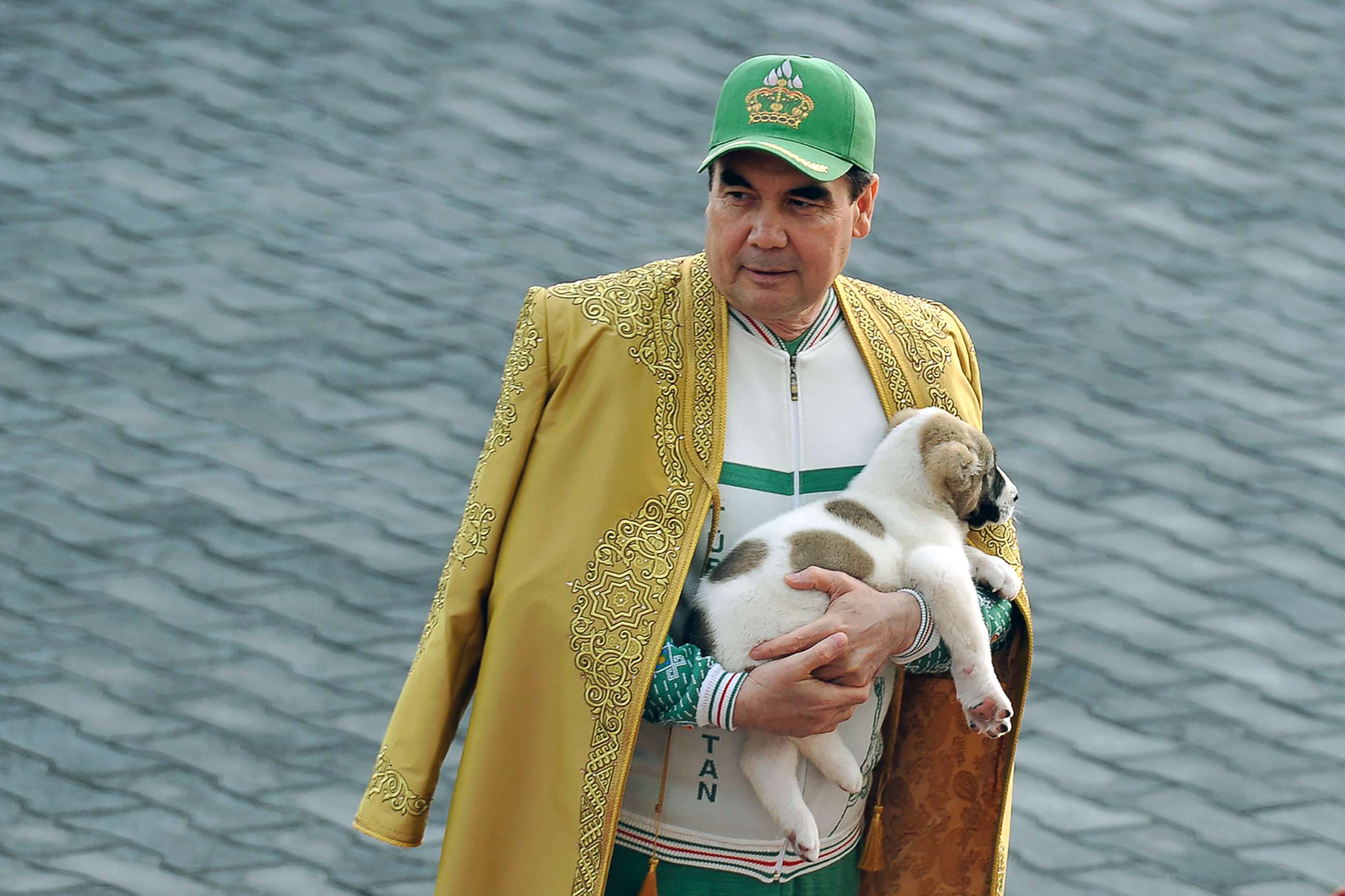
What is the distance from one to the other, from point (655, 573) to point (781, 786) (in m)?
0.30

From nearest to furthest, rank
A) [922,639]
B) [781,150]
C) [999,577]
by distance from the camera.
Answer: [781,150] < [922,639] < [999,577]

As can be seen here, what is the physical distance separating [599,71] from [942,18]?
1.03 m

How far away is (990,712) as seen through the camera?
75.1 inches

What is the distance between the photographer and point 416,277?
4031mm

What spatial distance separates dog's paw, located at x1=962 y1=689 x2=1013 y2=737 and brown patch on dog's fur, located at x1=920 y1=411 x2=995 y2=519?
0.24m

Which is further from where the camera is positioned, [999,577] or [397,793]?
[999,577]

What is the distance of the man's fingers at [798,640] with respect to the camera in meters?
1.84

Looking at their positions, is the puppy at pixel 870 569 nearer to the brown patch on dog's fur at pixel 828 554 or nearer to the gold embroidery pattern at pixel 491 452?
the brown patch on dog's fur at pixel 828 554

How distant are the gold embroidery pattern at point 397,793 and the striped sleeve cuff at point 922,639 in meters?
0.60

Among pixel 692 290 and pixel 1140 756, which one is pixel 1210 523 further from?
pixel 692 290

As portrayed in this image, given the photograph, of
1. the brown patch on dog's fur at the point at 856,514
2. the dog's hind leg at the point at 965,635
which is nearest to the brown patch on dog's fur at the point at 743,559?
the brown patch on dog's fur at the point at 856,514

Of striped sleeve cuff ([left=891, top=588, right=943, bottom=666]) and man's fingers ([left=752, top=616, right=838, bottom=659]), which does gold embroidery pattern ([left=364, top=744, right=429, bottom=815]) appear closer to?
man's fingers ([left=752, top=616, right=838, bottom=659])

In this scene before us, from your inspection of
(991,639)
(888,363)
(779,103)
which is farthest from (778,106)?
(991,639)

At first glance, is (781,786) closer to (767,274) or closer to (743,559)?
(743,559)
